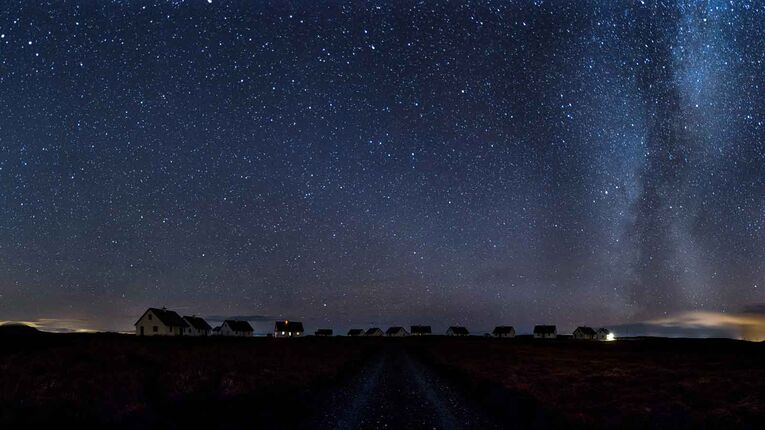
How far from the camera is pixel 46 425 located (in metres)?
9.57

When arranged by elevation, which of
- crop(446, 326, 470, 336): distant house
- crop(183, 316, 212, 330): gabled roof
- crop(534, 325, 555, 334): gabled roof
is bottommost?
crop(446, 326, 470, 336): distant house

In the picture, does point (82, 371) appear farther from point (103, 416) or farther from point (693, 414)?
point (693, 414)

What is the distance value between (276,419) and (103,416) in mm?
3613

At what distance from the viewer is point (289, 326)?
16338 cm

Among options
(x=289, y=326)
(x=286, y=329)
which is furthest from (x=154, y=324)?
(x=289, y=326)

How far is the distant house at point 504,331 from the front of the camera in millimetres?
176000

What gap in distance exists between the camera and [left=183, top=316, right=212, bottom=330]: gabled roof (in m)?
106

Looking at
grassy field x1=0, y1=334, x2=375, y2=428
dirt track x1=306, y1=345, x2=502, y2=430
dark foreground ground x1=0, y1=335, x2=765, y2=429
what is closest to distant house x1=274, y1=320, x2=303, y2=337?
dark foreground ground x1=0, y1=335, x2=765, y2=429

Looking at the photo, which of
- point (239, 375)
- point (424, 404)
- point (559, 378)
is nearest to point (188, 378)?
point (239, 375)

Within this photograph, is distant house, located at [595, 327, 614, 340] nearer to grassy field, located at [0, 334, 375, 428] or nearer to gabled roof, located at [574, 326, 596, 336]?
gabled roof, located at [574, 326, 596, 336]

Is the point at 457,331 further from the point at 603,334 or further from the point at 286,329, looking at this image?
the point at 286,329

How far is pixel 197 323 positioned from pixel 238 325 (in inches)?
1209

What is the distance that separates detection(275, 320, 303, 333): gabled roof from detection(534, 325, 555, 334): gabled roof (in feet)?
264

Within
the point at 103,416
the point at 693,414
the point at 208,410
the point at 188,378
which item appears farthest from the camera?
the point at 188,378
